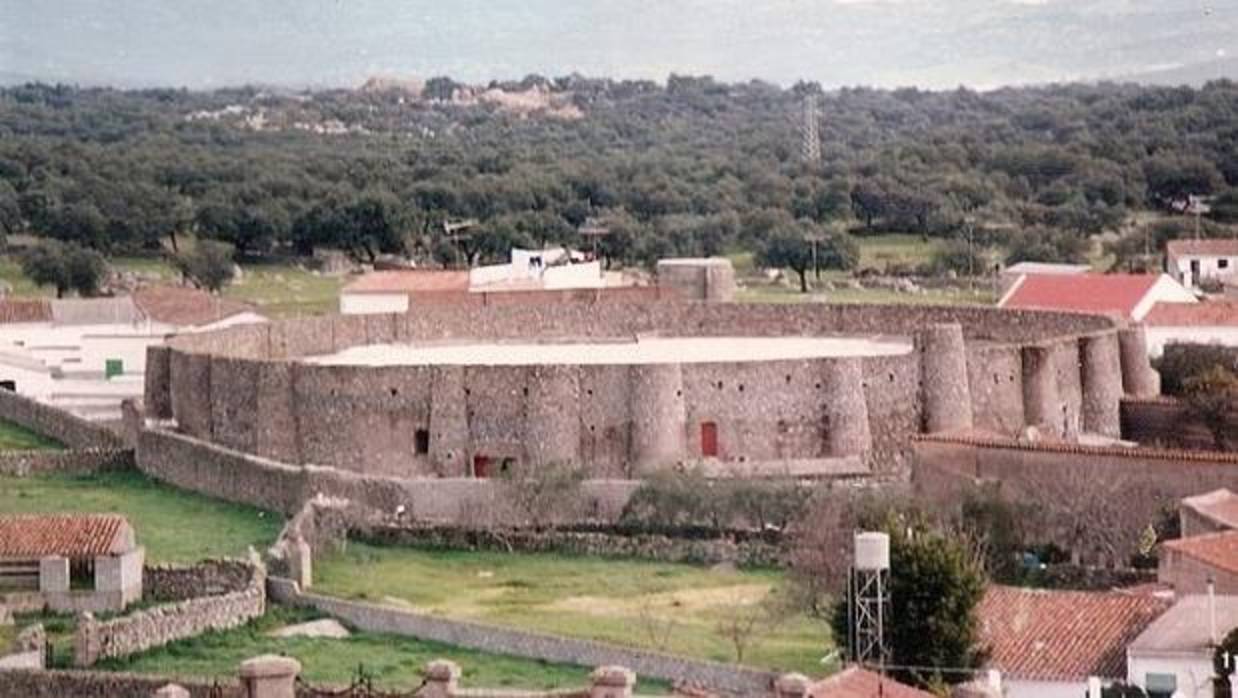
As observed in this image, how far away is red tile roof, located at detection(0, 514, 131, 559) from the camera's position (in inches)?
1243

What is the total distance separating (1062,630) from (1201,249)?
154 feet

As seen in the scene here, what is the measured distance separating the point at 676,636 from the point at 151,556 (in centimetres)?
718

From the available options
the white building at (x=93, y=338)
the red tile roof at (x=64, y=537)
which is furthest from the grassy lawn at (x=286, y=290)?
the red tile roof at (x=64, y=537)

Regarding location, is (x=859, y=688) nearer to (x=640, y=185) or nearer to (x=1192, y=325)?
(x=1192, y=325)

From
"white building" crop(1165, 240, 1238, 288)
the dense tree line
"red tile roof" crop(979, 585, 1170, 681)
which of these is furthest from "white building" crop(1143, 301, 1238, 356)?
"red tile roof" crop(979, 585, 1170, 681)

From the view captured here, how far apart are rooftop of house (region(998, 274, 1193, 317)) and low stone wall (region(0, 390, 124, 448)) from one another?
16.5m

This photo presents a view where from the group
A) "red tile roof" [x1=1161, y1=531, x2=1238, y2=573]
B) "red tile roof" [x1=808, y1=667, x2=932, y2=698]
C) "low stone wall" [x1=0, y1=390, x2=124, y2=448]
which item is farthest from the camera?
"low stone wall" [x1=0, y1=390, x2=124, y2=448]

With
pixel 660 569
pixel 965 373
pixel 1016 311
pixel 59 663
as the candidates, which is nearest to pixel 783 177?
pixel 1016 311

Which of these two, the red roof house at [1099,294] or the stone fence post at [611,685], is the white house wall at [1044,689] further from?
the red roof house at [1099,294]

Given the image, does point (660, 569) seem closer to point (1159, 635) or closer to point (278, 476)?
point (278, 476)

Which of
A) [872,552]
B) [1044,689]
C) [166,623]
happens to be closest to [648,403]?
[166,623]

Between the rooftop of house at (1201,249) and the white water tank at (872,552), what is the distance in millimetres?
47592

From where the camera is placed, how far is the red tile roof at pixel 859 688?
20188 mm

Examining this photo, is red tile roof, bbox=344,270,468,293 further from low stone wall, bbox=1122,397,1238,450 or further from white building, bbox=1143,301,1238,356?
low stone wall, bbox=1122,397,1238,450
